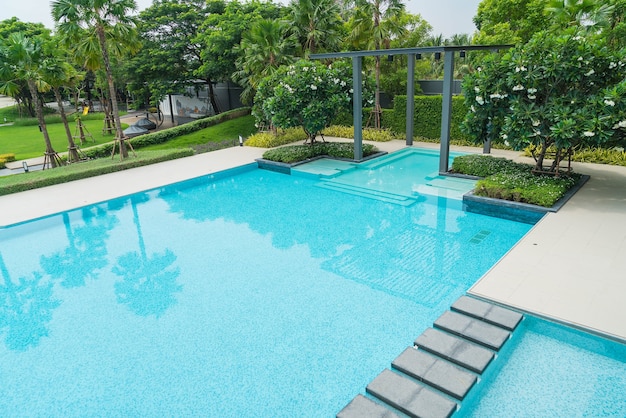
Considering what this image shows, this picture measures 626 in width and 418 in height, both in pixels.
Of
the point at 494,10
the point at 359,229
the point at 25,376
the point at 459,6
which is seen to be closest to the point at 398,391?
the point at 25,376

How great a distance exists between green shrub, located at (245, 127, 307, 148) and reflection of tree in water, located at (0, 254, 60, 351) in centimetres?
1138

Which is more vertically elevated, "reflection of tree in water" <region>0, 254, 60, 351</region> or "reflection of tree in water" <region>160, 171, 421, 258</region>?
"reflection of tree in water" <region>0, 254, 60, 351</region>

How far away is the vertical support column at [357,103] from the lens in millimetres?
13828

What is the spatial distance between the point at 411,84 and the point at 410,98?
52cm

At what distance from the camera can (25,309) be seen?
6957 millimetres

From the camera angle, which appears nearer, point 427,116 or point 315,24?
point 427,116

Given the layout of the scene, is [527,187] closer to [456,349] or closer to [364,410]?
[456,349]

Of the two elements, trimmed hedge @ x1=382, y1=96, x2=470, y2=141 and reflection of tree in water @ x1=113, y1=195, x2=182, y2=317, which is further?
trimmed hedge @ x1=382, y1=96, x2=470, y2=141

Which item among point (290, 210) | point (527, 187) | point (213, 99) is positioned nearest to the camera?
point (527, 187)

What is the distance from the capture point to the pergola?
11.9 m

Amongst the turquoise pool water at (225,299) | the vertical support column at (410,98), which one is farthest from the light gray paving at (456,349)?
the vertical support column at (410,98)

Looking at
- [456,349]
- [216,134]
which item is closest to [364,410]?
[456,349]

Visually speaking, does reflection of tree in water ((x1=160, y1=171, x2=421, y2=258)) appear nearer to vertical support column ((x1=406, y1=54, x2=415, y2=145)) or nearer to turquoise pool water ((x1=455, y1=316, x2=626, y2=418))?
turquoise pool water ((x1=455, y1=316, x2=626, y2=418))

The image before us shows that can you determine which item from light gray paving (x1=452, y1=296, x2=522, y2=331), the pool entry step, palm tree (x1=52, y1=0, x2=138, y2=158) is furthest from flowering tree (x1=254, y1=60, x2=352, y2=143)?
the pool entry step
